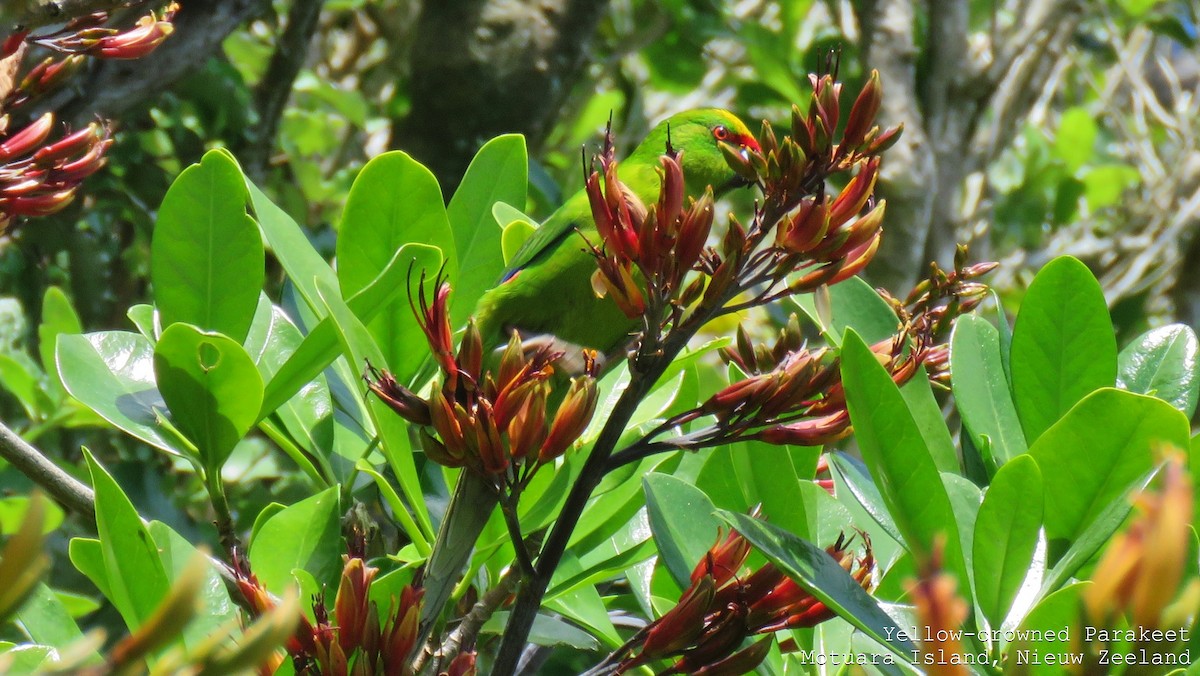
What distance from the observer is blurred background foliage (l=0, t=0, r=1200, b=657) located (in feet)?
8.92

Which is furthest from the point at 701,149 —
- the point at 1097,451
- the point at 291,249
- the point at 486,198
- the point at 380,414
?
the point at 1097,451

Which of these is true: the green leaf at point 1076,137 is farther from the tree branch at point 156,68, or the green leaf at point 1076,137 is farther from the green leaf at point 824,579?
the green leaf at point 824,579

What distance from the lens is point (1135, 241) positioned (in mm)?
4363

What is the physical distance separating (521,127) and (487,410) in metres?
2.65

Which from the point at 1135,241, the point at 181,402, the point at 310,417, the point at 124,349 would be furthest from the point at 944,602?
the point at 1135,241

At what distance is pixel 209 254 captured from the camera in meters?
1.28

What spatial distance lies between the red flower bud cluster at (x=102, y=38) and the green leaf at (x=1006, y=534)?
1.17m

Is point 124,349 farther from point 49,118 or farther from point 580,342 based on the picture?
point 580,342

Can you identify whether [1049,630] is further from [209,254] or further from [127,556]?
[209,254]

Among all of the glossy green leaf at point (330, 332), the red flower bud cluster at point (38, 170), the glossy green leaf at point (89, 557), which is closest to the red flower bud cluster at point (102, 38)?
the red flower bud cluster at point (38, 170)

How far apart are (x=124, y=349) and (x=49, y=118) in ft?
0.99

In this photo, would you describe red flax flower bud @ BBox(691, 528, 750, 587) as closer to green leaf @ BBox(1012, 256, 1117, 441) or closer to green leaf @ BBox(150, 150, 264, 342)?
green leaf @ BBox(1012, 256, 1117, 441)

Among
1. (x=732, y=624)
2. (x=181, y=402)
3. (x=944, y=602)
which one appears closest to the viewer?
(x=944, y=602)

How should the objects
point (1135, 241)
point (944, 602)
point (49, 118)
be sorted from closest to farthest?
point (944, 602)
point (49, 118)
point (1135, 241)
